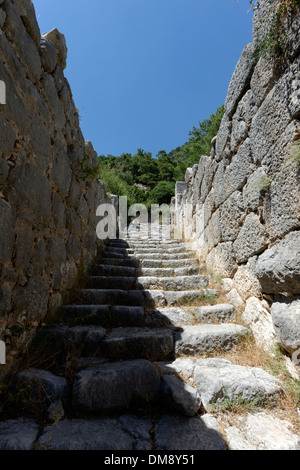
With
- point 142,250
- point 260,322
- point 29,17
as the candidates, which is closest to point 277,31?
point 29,17

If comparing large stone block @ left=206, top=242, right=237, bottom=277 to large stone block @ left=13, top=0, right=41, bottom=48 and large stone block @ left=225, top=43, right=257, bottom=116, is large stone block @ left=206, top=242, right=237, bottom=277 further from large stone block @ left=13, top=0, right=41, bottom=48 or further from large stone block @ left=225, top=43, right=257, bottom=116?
large stone block @ left=13, top=0, right=41, bottom=48

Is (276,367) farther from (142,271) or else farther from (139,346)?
(142,271)

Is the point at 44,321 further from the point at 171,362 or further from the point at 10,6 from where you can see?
the point at 10,6

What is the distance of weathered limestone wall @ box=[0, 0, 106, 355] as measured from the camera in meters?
1.63

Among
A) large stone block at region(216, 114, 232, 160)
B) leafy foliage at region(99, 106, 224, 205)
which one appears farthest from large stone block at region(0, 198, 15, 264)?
leafy foliage at region(99, 106, 224, 205)

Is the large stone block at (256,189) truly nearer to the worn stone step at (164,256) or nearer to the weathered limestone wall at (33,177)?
the weathered limestone wall at (33,177)

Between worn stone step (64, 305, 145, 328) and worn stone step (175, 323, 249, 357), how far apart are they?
0.50m

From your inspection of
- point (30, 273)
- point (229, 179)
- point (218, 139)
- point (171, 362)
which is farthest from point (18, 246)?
point (218, 139)

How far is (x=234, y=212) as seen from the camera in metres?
2.72

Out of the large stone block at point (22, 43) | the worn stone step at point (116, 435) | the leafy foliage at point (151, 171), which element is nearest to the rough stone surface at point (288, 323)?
the worn stone step at point (116, 435)

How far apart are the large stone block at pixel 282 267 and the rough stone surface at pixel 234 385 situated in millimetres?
622

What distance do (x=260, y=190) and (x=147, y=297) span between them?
5.58 feet

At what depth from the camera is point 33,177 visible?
6.39 feet

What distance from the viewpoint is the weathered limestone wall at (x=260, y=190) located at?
170cm
